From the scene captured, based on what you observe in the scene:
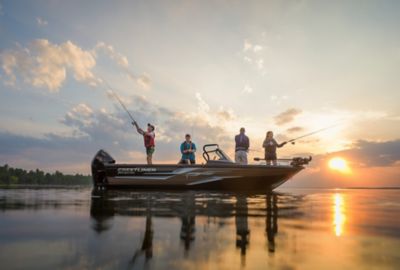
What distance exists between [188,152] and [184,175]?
134 cm

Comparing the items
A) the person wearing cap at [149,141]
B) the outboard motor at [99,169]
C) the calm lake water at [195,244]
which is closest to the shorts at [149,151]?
the person wearing cap at [149,141]

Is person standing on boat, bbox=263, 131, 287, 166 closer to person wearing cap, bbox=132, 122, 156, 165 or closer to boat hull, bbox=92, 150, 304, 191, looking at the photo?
boat hull, bbox=92, 150, 304, 191

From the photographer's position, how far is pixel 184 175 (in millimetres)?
13219

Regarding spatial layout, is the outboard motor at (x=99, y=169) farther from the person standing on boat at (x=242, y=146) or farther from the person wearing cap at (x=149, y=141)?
the person standing on boat at (x=242, y=146)

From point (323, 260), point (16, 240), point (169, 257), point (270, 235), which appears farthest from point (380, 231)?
point (16, 240)

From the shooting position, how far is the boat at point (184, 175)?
13219 millimetres

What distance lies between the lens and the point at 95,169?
13.6m

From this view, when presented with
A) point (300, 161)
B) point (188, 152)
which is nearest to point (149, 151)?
point (188, 152)

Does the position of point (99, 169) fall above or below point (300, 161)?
below

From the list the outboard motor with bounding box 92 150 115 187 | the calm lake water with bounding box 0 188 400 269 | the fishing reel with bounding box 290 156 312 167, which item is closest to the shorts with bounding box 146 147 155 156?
→ the outboard motor with bounding box 92 150 115 187

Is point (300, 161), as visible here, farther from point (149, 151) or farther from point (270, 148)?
point (149, 151)

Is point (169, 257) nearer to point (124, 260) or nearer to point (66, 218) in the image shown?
point (124, 260)

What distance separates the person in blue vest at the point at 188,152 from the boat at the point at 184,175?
0.93m

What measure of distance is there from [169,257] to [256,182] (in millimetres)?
12035
